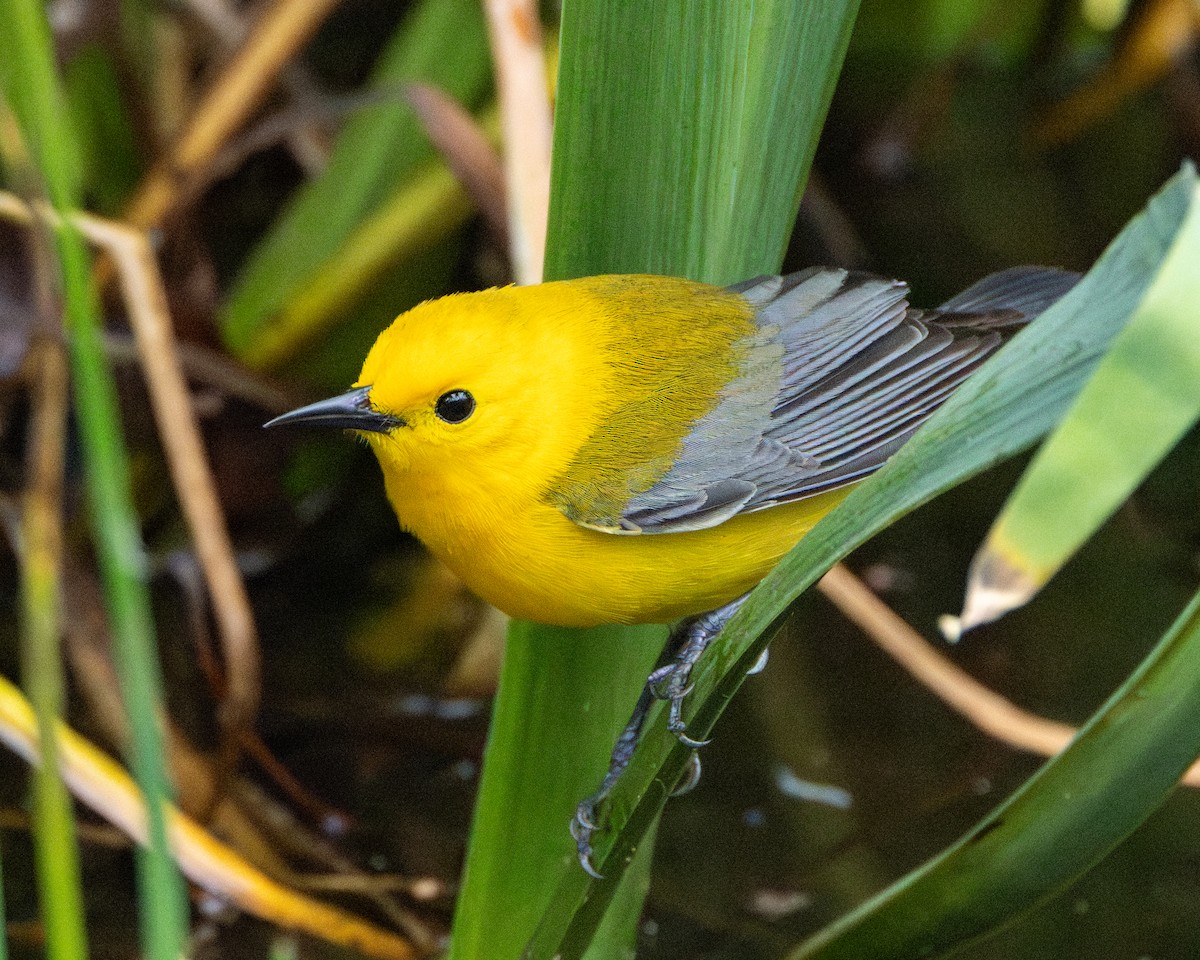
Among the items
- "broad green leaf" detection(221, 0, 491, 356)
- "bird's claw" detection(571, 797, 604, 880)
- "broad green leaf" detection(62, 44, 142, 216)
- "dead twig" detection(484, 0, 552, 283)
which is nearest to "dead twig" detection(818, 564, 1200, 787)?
"dead twig" detection(484, 0, 552, 283)

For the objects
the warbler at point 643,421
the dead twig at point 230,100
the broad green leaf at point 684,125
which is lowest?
the warbler at point 643,421

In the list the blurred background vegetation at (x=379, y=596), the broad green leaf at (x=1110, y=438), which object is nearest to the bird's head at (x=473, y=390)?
the blurred background vegetation at (x=379, y=596)

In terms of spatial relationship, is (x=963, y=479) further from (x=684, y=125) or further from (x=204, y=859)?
(x=204, y=859)

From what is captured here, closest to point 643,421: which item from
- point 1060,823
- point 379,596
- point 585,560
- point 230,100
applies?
point 585,560

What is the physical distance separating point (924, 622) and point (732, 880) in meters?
0.90

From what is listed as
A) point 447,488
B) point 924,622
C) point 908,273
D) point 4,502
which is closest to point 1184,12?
point 908,273

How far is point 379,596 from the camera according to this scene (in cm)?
329

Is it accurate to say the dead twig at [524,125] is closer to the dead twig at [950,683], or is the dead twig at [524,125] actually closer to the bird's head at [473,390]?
the bird's head at [473,390]

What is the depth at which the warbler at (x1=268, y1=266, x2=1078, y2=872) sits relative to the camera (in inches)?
69.9

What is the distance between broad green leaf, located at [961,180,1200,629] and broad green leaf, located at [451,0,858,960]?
85 cm

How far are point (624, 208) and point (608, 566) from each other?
45cm

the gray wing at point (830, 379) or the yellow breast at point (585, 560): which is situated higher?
the gray wing at point (830, 379)

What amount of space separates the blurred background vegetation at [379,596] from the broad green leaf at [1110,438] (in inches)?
70.9

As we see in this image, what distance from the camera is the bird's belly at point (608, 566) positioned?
171cm
